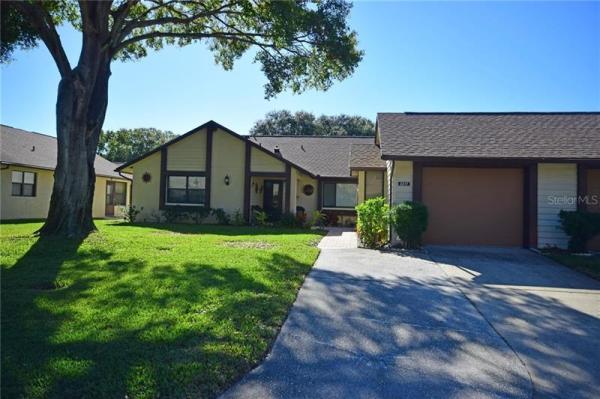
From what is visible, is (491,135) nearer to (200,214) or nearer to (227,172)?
(227,172)

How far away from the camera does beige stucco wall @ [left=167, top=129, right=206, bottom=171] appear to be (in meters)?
18.6

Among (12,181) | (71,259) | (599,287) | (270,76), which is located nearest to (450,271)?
(599,287)

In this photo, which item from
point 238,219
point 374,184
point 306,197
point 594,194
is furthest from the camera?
point 306,197

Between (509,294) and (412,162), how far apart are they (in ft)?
19.0

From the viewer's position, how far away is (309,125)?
4853 centimetres

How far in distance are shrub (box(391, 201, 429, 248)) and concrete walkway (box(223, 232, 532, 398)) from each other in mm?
4005

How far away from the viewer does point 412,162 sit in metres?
11.3

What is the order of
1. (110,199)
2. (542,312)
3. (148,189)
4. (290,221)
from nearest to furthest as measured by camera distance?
(542,312)
(290,221)
(148,189)
(110,199)

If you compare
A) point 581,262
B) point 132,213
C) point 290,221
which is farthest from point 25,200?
point 581,262

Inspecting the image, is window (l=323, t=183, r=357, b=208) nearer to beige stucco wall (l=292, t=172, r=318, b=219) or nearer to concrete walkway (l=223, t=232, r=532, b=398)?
beige stucco wall (l=292, t=172, r=318, b=219)

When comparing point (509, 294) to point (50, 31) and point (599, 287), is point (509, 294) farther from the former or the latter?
point (50, 31)

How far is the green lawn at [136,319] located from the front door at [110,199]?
1775cm

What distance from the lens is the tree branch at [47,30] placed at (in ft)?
33.0

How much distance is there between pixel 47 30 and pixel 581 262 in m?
14.9
